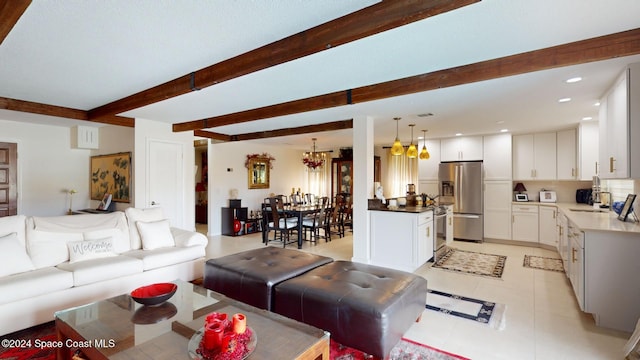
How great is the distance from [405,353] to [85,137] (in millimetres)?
6469

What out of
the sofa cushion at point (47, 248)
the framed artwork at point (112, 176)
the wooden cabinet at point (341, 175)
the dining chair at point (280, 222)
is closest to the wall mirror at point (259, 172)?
the dining chair at point (280, 222)

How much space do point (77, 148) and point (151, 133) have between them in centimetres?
181

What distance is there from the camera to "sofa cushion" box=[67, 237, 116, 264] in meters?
3.13

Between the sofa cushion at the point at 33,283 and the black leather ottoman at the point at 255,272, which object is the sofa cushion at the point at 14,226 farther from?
the black leather ottoman at the point at 255,272

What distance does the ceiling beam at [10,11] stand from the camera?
5.60 ft

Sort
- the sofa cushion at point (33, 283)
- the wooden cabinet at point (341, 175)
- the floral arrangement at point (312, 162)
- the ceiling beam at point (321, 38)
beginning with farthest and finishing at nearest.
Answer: the wooden cabinet at point (341, 175), the floral arrangement at point (312, 162), the sofa cushion at point (33, 283), the ceiling beam at point (321, 38)

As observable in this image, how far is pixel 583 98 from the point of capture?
12.0 ft

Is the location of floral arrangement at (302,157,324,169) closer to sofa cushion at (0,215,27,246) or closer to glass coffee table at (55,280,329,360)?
sofa cushion at (0,215,27,246)

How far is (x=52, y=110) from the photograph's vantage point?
4375 millimetres

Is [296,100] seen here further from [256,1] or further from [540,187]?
[540,187]

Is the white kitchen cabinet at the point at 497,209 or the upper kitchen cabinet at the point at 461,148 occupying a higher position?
the upper kitchen cabinet at the point at 461,148

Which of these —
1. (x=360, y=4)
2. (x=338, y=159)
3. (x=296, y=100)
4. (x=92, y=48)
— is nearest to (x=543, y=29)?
(x=360, y=4)

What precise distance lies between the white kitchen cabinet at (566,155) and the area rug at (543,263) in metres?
1.84

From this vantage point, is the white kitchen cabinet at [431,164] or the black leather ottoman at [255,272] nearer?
the black leather ottoman at [255,272]
